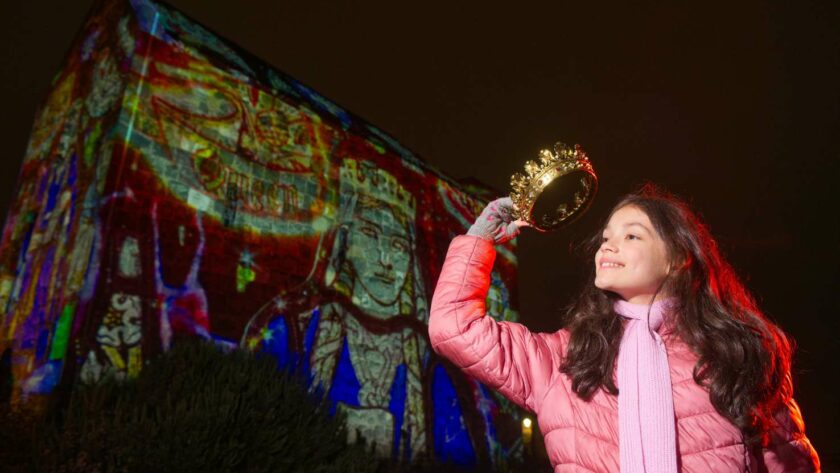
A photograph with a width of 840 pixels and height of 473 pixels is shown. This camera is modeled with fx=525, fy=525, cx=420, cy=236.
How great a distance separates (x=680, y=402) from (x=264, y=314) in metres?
6.44

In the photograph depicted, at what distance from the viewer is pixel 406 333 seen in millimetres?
9469

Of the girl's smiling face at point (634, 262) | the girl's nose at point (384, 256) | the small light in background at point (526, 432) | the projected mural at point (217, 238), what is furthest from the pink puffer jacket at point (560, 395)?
the small light in background at point (526, 432)

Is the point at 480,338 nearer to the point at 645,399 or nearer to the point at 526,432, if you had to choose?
the point at 645,399

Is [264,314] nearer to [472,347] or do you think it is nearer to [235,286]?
[235,286]

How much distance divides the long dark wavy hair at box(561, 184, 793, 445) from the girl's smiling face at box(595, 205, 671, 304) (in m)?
0.04

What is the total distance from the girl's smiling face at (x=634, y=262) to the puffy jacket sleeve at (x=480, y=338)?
0.35 m

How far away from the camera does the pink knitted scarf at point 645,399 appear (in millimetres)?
1568

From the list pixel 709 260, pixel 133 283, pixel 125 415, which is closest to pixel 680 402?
pixel 709 260

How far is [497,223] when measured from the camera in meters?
2.12

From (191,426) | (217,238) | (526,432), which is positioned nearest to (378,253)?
(217,238)

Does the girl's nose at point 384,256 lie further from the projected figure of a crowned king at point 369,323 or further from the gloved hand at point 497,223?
the gloved hand at point 497,223

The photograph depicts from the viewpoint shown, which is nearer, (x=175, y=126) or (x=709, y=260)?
(x=709, y=260)

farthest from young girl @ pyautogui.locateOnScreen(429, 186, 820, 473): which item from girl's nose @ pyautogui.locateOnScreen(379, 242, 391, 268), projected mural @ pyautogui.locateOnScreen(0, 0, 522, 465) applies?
girl's nose @ pyautogui.locateOnScreen(379, 242, 391, 268)

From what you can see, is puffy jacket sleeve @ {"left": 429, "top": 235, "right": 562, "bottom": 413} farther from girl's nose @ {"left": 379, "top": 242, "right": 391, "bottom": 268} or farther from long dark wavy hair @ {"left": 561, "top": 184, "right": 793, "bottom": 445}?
girl's nose @ {"left": 379, "top": 242, "right": 391, "bottom": 268}
